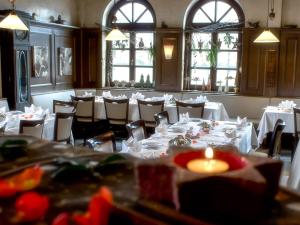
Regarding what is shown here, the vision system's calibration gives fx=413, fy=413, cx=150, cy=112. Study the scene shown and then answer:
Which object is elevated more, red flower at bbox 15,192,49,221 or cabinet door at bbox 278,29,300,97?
cabinet door at bbox 278,29,300,97

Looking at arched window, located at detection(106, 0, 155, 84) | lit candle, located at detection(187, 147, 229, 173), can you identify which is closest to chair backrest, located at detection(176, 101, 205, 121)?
arched window, located at detection(106, 0, 155, 84)

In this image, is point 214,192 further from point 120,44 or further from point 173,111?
point 120,44

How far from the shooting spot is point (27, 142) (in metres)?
1.71

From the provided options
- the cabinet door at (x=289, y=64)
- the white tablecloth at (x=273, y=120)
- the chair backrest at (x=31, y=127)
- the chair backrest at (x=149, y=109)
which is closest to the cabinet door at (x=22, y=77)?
the chair backrest at (x=149, y=109)

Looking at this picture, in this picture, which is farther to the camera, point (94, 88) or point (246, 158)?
point (94, 88)

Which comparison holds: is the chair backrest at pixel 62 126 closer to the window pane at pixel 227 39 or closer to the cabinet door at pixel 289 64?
the window pane at pixel 227 39

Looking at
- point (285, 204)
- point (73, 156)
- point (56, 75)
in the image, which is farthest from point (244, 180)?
point (56, 75)

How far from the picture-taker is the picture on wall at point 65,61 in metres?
9.53

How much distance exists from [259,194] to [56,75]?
29.1 ft

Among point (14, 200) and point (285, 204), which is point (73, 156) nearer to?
point (14, 200)

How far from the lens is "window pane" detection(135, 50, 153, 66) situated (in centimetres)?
1001

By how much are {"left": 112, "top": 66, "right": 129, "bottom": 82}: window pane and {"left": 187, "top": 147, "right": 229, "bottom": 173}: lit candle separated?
30.0 feet

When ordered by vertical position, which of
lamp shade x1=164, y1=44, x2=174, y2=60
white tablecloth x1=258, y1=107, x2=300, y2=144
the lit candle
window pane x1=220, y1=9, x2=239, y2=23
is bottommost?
white tablecloth x1=258, y1=107, x2=300, y2=144

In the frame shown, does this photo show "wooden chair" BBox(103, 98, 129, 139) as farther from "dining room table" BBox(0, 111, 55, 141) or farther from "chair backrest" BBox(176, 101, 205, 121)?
"dining room table" BBox(0, 111, 55, 141)
